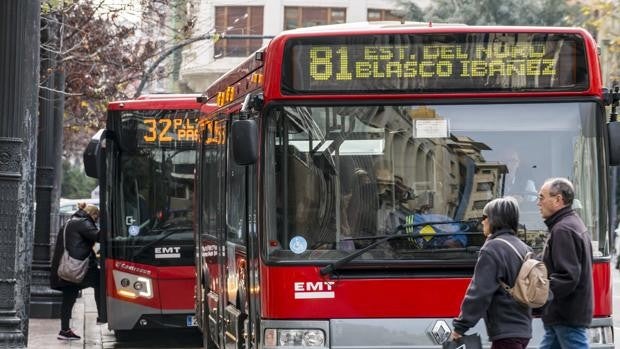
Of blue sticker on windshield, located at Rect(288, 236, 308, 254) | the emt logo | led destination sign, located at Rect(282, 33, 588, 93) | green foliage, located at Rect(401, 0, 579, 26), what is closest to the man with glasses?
led destination sign, located at Rect(282, 33, 588, 93)

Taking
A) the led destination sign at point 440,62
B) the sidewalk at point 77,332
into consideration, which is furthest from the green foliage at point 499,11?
the led destination sign at point 440,62

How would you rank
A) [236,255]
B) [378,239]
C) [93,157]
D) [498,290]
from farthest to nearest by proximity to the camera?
[93,157] → [236,255] → [378,239] → [498,290]

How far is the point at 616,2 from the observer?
3681cm

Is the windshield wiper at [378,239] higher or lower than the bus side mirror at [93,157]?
lower

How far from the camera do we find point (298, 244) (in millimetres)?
8992

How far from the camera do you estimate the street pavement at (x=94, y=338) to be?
1670cm

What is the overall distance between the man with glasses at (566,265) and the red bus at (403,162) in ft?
2.11

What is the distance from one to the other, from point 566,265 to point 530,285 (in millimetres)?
634

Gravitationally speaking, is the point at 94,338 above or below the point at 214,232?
below

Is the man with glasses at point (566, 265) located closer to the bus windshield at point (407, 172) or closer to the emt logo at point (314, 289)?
the bus windshield at point (407, 172)

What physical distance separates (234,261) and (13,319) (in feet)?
8.97

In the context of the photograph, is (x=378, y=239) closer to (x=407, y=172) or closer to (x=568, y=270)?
(x=407, y=172)

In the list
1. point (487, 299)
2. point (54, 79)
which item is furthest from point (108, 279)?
point (487, 299)

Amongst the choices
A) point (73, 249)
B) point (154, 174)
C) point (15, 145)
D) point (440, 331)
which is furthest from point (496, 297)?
point (73, 249)
